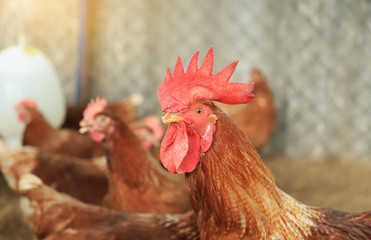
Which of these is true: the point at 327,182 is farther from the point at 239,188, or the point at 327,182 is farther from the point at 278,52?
the point at 239,188

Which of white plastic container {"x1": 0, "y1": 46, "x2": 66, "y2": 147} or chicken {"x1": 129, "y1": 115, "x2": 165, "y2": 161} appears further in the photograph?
white plastic container {"x1": 0, "y1": 46, "x2": 66, "y2": 147}

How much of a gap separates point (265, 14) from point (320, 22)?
696mm

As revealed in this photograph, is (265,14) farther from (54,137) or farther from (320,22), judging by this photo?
(54,137)

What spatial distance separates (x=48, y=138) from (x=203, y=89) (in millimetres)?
2873

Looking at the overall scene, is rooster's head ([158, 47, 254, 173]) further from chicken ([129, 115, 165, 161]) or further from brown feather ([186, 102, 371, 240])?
chicken ([129, 115, 165, 161])

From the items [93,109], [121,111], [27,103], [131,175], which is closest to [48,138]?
[27,103]

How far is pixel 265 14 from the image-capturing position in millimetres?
5090

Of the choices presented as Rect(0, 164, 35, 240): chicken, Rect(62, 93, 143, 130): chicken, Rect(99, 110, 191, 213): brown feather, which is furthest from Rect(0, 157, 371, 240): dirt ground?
Rect(99, 110, 191, 213): brown feather

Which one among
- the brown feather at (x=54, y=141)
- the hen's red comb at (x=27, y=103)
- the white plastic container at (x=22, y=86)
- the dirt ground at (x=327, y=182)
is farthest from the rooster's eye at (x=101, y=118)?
the dirt ground at (x=327, y=182)

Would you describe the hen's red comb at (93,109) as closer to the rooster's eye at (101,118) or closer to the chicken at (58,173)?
the rooster's eye at (101,118)

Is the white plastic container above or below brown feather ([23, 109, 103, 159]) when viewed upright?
above

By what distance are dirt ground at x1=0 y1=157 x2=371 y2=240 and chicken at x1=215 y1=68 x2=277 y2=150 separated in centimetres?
41

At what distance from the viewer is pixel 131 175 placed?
8.05 feet

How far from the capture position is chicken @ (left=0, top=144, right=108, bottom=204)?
2857 millimetres
